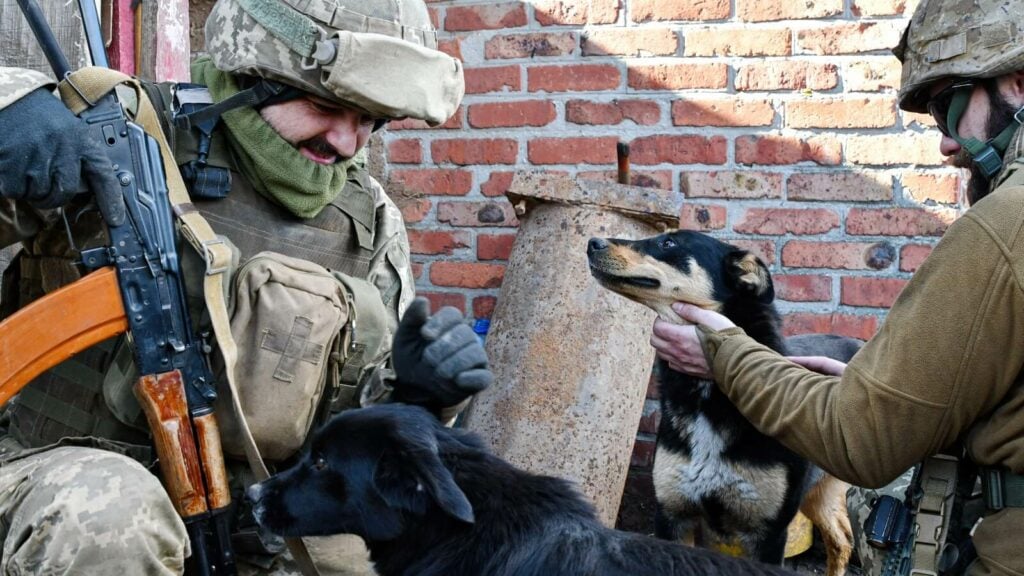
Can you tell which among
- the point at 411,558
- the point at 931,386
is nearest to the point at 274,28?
the point at 411,558

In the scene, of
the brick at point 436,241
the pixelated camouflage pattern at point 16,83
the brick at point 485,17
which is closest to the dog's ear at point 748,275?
the brick at point 436,241

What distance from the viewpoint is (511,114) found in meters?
4.63

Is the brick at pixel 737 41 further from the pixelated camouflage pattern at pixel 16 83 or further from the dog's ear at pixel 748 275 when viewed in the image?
the pixelated camouflage pattern at pixel 16 83

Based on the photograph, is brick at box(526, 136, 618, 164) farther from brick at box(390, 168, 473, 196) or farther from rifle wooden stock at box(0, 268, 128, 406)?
rifle wooden stock at box(0, 268, 128, 406)

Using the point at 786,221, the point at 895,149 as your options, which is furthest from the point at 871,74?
the point at 786,221

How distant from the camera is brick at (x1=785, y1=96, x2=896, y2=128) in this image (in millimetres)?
4242

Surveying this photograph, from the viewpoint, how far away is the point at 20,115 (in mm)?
2260

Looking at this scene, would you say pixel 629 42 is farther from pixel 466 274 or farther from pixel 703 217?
pixel 466 274

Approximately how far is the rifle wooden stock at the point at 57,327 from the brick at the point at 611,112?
2571 mm

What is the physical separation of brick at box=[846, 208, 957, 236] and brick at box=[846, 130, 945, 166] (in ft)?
0.66

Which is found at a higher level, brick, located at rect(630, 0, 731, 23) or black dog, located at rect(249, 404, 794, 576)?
brick, located at rect(630, 0, 731, 23)

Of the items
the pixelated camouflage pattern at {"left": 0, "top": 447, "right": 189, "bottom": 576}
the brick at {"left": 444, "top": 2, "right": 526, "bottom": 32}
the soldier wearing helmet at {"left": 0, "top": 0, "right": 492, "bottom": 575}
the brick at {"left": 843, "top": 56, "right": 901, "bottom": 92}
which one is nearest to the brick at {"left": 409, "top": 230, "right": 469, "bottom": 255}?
the brick at {"left": 444, "top": 2, "right": 526, "bottom": 32}

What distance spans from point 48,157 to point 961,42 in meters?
2.15

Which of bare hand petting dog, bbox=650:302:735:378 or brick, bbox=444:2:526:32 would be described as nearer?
bare hand petting dog, bbox=650:302:735:378
